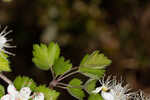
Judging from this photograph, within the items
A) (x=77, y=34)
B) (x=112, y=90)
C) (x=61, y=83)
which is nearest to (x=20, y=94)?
(x=61, y=83)

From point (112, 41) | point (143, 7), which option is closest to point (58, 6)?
point (112, 41)

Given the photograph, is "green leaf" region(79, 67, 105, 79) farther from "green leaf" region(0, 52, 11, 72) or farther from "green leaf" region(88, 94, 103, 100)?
"green leaf" region(0, 52, 11, 72)

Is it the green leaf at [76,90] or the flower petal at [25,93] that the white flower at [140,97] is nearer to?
the green leaf at [76,90]

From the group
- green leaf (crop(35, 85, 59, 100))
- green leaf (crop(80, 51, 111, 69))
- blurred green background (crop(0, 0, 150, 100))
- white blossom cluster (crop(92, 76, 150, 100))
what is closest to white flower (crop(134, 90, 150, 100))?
white blossom cluster (crop(92, 76, 150, 100))

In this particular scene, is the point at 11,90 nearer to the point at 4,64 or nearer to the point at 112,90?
the point at 4,64

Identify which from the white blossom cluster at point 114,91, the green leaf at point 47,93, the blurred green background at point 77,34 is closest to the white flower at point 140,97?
the white blossom cluster at point 114,91

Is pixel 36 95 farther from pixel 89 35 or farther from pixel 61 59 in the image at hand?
pixel 89 35
